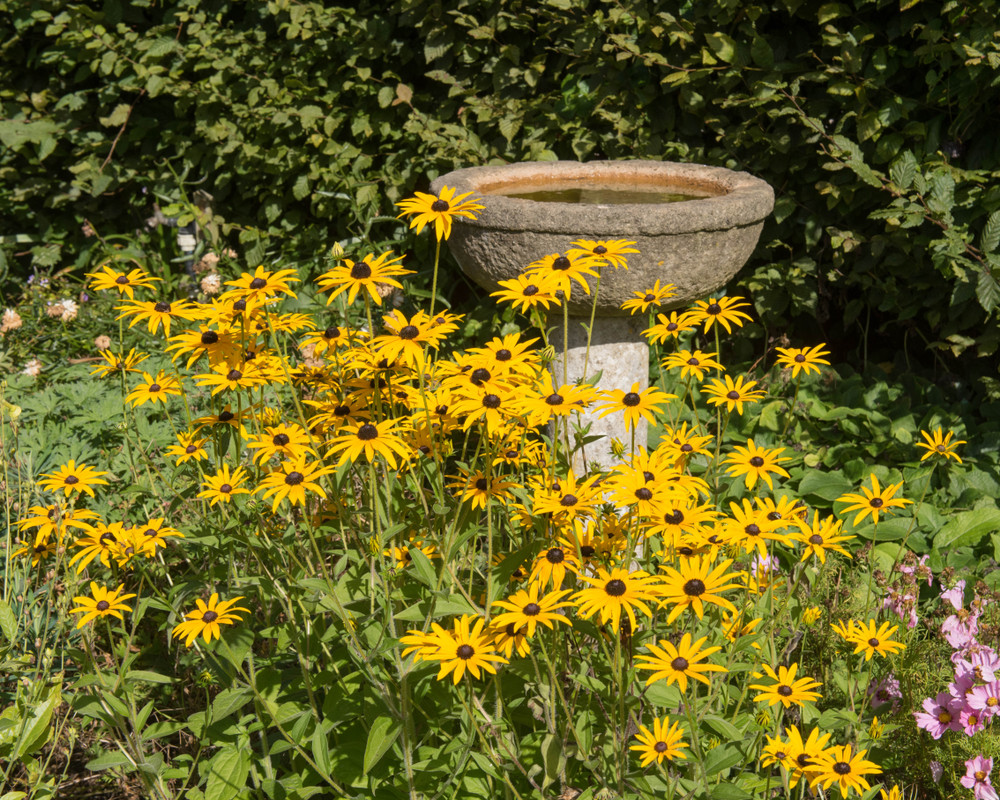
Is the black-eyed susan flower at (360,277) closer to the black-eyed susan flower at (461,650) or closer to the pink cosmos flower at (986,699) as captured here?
the black-eyed susan flower at (461,650)

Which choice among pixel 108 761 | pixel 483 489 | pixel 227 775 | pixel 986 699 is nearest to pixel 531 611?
pixel 483 489

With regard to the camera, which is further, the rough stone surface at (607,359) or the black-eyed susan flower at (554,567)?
the rough stone surface at (607,359)

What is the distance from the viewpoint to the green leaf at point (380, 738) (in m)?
1.68

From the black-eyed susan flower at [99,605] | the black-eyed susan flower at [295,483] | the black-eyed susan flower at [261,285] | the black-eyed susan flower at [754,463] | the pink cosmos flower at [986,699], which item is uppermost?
the black-eyed susan flower at [261,285]

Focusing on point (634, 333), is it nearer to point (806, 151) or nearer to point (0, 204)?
point (806, 151)

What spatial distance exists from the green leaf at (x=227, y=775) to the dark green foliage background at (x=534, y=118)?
2.92 m

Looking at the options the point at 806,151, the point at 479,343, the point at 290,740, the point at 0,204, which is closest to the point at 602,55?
the point at 806,151

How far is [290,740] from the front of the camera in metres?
1.82

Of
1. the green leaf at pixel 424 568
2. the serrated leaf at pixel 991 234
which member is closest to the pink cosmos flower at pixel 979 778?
the green leaf at pixel 424 568

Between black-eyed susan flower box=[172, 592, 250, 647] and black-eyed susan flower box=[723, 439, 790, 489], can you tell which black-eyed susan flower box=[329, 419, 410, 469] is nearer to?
black-eyed susan flower box=[172, 592, 250, 647]

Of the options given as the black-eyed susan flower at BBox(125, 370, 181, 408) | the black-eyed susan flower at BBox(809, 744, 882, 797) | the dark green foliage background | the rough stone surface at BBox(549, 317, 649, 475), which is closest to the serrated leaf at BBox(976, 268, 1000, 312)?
the dark green foliage background

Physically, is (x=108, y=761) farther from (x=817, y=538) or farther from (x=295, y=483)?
(x=817, y=538)

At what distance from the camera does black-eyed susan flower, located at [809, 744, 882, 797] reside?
1550 millimetres

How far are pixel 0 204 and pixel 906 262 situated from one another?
16.6 ft
